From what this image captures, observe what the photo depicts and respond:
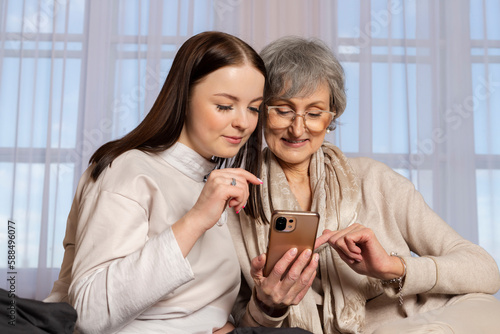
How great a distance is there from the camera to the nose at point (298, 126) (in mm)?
1655

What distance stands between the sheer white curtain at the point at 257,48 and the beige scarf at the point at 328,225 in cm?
228

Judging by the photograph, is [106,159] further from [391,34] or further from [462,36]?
[462,36]

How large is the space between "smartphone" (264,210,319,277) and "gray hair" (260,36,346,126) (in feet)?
1.70

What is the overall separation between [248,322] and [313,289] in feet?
0.87

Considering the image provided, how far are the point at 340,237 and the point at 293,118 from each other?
45 centimetres

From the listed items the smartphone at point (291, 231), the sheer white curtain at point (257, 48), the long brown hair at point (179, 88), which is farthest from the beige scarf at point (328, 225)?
the sheer white curtain at point (257, 48)

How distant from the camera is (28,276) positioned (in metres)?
4.14

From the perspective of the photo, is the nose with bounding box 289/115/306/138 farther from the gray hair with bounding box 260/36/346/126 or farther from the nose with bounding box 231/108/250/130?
the nose with bounding box 231/108/250/130

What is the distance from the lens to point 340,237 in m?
1.43

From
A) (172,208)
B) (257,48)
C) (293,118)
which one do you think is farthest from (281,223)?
(257,48)

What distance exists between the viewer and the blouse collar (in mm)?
1447

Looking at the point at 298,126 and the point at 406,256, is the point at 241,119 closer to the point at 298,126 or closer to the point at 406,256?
the point at 298,126

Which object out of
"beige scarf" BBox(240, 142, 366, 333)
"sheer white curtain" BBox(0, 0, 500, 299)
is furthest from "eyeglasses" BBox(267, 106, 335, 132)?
"sheer white curtain" BBox(0, 0, 500, 299)

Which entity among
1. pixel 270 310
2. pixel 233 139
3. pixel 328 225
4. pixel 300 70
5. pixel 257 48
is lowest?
pixel 270 310
